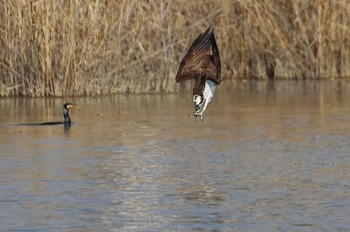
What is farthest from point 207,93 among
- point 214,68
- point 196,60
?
point 196,60

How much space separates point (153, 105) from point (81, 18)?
2241 mm

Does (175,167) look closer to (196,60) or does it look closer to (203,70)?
(203,70)

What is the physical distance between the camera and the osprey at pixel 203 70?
1202 centimetres

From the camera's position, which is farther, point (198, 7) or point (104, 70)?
point (198, 7)

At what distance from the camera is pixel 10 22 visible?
20875 mm

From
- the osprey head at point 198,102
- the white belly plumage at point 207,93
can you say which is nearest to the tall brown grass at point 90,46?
the white belly plumage at point 207,93

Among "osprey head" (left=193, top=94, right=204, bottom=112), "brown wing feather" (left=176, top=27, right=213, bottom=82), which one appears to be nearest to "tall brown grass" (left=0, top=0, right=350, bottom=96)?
"brown wing feather" (left=176, top=27, right=213, bottom=82)

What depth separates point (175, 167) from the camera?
41.1 ft

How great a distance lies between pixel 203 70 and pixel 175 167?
0.99m

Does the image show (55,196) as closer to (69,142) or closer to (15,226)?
(15,226)

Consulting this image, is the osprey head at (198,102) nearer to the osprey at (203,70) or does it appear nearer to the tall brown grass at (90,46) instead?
the osprey at (203,70)

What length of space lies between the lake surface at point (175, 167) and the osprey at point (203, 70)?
0.74 m

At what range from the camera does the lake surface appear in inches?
380

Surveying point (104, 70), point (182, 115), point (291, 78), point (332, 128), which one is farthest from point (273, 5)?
point (332, 128)
